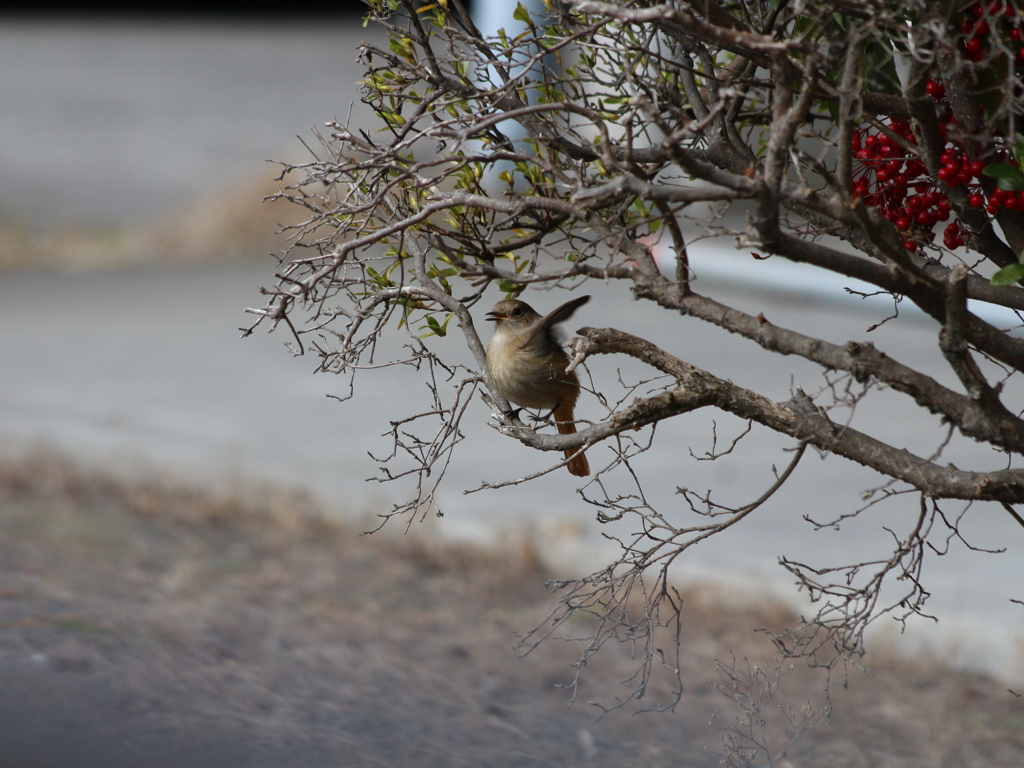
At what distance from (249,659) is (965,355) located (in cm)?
312

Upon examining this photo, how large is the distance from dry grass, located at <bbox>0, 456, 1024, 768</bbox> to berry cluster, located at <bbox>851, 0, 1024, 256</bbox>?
199 cm

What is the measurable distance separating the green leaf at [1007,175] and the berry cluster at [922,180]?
0.16 ft

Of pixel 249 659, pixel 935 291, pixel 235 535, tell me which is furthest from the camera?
pixel 235 535

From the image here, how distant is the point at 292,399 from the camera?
790cm

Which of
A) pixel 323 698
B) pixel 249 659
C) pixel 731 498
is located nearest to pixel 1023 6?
pixel 323 698

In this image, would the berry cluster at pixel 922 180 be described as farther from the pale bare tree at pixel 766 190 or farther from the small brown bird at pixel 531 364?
the small brown bird at pixel 531 364

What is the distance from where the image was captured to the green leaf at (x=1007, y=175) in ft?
6.13

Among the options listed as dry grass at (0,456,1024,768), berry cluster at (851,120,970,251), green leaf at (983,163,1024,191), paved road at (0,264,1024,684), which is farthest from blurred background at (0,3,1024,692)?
green leaf at (983,163,1024,191)

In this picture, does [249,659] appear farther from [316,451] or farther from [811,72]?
[811,72]

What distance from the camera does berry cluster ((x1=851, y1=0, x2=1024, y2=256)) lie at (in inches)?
78.0

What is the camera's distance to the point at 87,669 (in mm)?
3951

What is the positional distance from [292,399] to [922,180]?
20.1 ft

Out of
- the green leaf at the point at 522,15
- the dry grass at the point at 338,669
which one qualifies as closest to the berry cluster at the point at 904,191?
the green leaf at the point at 522,15

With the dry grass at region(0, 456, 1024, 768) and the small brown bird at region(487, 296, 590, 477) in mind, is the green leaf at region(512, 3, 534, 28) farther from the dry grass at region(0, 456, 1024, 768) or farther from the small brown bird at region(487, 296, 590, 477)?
the dry grass at region(0, 456, 1024, 768)
